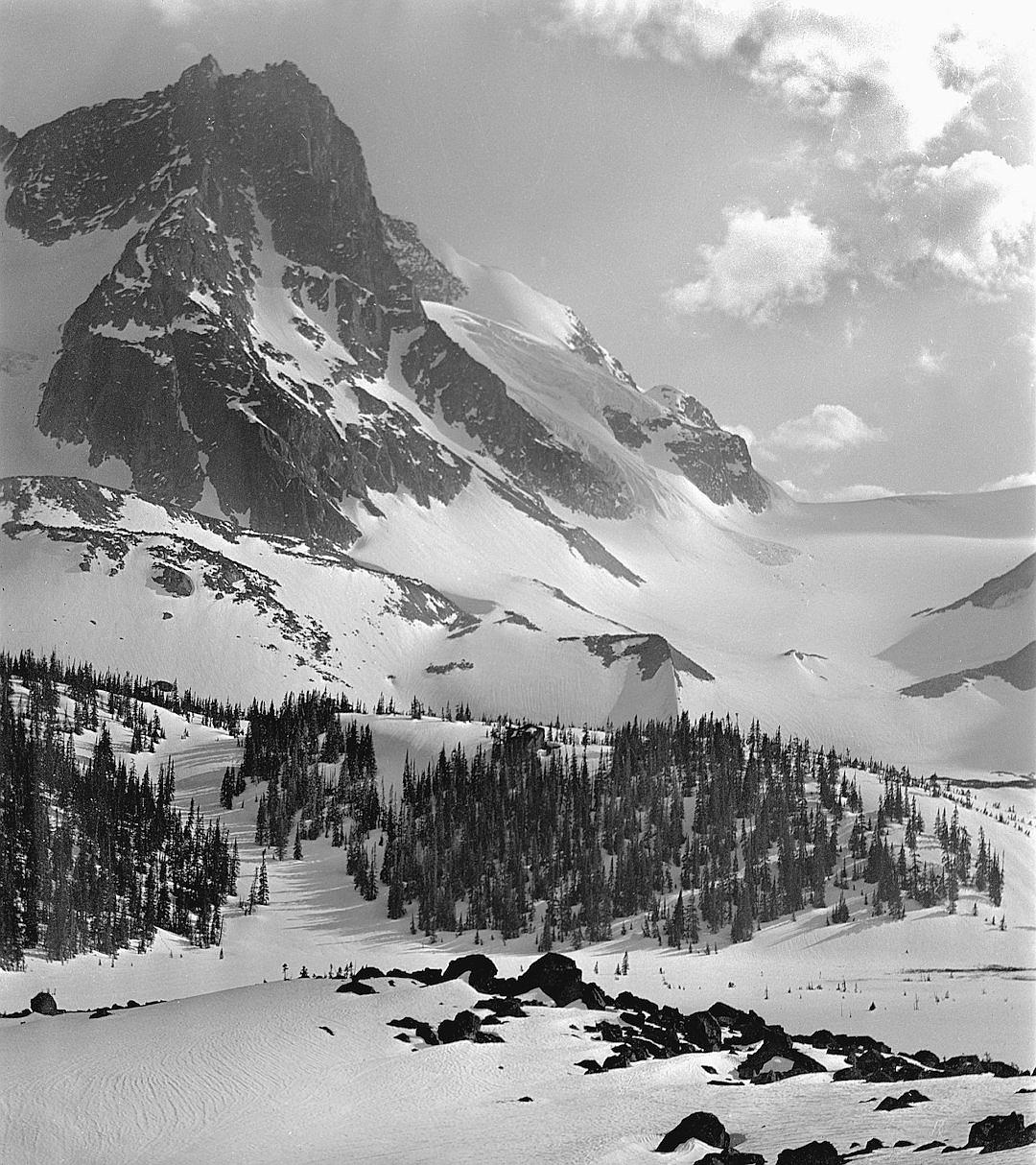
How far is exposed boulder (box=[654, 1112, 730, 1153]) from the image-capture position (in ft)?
68.3

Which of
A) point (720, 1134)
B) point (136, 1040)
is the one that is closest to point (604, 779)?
point (136, 1040)

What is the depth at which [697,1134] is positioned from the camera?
20.9 metres

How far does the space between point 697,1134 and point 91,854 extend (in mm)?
57419

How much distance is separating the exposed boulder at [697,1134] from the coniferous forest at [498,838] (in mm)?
42485

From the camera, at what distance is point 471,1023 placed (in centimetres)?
3084

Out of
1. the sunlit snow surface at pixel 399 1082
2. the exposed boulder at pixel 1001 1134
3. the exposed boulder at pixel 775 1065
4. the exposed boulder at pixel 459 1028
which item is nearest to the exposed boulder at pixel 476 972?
the sunlit snow surface at pixel 399 1082

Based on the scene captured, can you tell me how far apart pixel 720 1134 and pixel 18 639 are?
557 feet

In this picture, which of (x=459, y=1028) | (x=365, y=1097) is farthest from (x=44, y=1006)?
(x=365, y=1097)

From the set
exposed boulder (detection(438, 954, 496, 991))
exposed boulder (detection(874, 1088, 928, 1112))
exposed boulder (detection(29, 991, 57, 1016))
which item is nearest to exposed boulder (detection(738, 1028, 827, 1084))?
exposed boulder (detection(874, 1088, 928, 1112))

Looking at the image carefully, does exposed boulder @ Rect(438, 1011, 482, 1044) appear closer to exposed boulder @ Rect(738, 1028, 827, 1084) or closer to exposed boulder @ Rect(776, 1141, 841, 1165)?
exposed boulder @ Rect(738, 1028, 827, 1084)

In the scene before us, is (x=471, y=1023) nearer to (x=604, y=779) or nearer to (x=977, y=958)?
(x=977, y=958)

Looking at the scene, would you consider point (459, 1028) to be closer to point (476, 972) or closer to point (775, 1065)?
point (775, 1065)

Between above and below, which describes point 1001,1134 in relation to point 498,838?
above

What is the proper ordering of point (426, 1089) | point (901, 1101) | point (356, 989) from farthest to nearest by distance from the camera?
point (356, 989), point (426, 1089), point (901, 1101)
